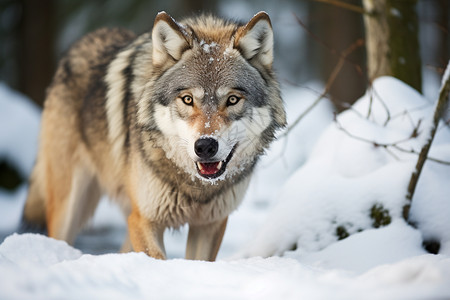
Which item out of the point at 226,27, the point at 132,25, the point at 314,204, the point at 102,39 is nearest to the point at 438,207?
the point at 314,204

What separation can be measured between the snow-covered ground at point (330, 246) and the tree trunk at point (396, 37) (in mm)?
331

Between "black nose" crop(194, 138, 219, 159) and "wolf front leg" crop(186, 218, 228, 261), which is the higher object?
"black nose" crop(194, 138, 219, 159)

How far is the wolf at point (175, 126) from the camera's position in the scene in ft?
9.56

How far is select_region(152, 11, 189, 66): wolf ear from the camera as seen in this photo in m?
2.99

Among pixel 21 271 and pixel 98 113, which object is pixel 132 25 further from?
pixel 21 271

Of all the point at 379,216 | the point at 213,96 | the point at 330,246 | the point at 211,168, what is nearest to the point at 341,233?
the point at 330,246

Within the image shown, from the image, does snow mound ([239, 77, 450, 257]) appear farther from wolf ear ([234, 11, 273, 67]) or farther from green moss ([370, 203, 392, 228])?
wolf ear ([234, 11, 273, 67])

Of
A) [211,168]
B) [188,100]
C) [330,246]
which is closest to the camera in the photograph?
[211,168]

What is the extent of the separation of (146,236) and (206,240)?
512 millimetres

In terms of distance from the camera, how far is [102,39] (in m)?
4.55

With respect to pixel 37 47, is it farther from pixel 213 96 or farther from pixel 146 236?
pixel 213 96

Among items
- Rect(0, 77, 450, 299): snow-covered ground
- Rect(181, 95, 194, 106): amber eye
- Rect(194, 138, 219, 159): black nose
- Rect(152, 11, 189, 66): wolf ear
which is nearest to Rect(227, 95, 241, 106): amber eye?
Rect(181, 95, 194, 106): amber eye

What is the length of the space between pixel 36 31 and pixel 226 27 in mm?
8699

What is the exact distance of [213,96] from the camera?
2896mm
